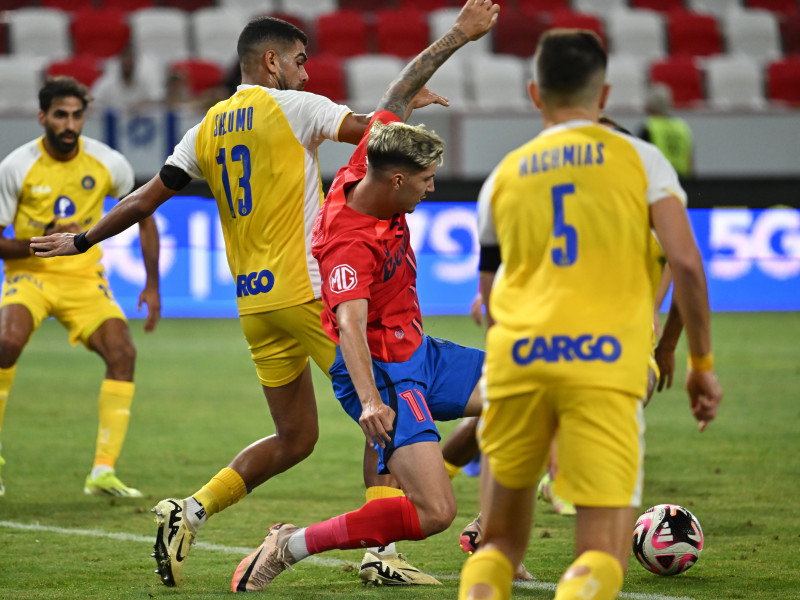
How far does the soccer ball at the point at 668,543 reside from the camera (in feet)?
16.8

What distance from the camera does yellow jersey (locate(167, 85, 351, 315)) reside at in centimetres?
527

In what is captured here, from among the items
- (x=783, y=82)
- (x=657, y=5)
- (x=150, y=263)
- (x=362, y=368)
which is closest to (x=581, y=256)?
(x=362, y=368)

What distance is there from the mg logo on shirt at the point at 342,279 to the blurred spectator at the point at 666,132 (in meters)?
9.92

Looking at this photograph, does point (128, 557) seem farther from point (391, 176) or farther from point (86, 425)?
point (86, 425)

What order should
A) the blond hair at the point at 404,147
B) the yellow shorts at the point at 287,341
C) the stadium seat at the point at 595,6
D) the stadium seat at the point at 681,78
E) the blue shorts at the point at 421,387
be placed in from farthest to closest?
Answer: the stadium seat at the point at 595,6 → the stadium seat at the point at 681,78 → the yellow shorts at the point at 287,341 → the blue shorts at the point at 421,387 → the blond hair at the point at 404,147

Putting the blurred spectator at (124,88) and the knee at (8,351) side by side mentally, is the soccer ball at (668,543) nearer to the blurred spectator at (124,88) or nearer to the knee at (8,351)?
the knee at (8,351)

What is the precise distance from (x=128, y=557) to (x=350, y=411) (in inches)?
57.1

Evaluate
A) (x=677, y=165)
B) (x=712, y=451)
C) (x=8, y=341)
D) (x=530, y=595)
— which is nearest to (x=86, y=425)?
(x=8, y=341)

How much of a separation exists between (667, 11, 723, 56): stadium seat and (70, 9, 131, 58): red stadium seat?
8813mm

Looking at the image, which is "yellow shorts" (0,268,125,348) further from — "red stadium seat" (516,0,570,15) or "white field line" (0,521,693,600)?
"red stadium seat" (516,0,570,15)

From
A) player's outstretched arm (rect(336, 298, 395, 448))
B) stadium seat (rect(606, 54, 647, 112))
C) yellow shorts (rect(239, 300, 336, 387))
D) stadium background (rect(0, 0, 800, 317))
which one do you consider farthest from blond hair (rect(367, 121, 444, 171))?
stadium seat (rect(606, 54, 647, 112))

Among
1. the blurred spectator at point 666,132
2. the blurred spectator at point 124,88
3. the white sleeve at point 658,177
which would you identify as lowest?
the white sleeve at point 658,177

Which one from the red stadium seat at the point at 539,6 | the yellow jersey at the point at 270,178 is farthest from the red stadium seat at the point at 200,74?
the yellow jersey at the point at 270,178

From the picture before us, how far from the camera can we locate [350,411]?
496cm
